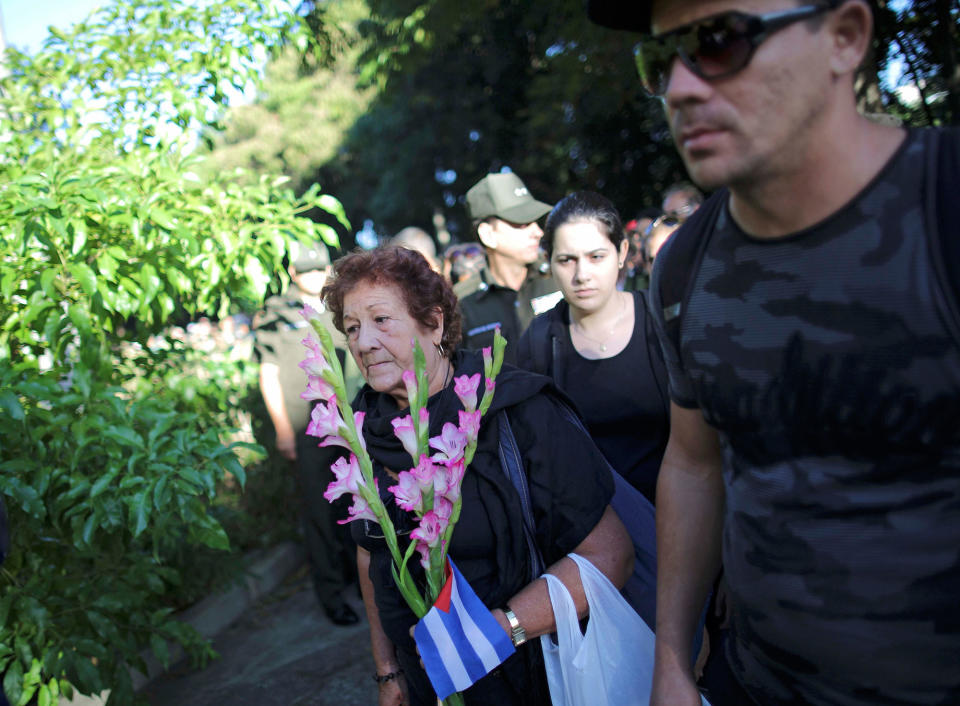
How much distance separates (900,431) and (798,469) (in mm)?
174

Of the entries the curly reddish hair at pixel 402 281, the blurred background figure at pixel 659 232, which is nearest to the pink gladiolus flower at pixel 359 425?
the curly reddish hair at pixel 402 281

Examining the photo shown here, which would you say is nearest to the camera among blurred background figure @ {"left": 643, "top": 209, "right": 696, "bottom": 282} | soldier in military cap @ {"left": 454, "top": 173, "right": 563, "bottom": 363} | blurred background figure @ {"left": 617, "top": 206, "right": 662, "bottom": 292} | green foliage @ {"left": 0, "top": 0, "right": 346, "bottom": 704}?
green foliage @ {"left": 0, "top": 0, "right": 346, "bottom": 704}

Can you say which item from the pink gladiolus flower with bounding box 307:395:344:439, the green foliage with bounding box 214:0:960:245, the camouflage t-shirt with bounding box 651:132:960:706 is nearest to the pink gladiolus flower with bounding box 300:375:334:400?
the pink gladiolus flower with bounding box 307:395:344:439

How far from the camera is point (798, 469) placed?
51.7 inches

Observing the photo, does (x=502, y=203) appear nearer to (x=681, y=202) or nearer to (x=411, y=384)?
(x=681, y=202)

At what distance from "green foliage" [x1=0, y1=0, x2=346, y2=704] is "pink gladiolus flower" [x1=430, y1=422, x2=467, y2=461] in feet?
4.75

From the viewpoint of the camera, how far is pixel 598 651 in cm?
189

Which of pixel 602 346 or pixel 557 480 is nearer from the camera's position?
pixel 557 480

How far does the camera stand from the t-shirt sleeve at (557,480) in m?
2.06

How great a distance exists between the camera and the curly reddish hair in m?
2.45

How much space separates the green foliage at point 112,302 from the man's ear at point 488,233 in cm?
141

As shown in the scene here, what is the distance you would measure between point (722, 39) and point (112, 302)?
254cm

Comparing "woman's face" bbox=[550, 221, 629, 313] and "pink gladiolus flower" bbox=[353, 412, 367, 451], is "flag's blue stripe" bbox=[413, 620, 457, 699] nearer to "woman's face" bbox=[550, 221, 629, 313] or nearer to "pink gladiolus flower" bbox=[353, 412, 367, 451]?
"pink gladiolus flower" bbox=[353, 412, 367, 451]

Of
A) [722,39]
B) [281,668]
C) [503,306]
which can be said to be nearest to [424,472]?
[722,39]
